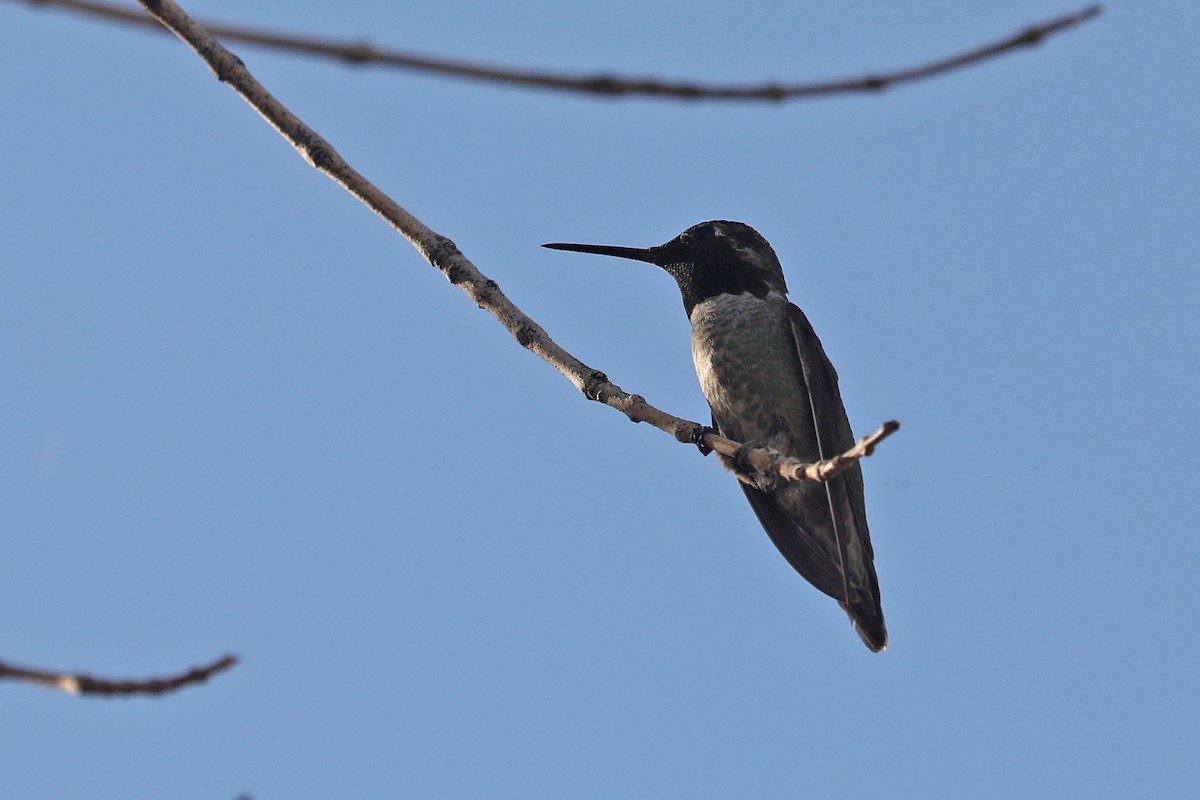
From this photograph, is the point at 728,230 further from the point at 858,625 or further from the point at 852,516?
the point at 858,625

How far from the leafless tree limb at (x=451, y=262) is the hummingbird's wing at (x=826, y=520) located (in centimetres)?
170

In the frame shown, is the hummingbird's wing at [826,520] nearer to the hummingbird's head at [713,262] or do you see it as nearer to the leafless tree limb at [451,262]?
the hummingbird's head at [713,262]

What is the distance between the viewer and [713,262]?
716 centimetres

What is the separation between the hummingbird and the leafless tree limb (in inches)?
68.2

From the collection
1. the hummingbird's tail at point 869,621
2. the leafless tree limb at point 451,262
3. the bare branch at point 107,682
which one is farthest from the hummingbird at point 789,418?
the bare branch at point 107,682

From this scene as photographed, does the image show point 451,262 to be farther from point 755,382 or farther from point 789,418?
point 789,418

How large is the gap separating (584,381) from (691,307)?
9.86ft

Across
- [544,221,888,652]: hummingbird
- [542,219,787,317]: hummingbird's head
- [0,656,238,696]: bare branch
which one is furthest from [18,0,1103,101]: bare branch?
A: [542,219,787,317]: hummingbird's head

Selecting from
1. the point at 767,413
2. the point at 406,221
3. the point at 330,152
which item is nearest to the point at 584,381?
the point at 406,221

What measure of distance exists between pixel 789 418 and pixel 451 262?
3051 mm

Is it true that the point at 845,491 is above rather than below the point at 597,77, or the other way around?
above

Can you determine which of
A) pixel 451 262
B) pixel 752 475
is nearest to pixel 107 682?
pixel 451 262

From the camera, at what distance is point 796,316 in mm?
6723

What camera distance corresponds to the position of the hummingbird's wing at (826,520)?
6031 mm
